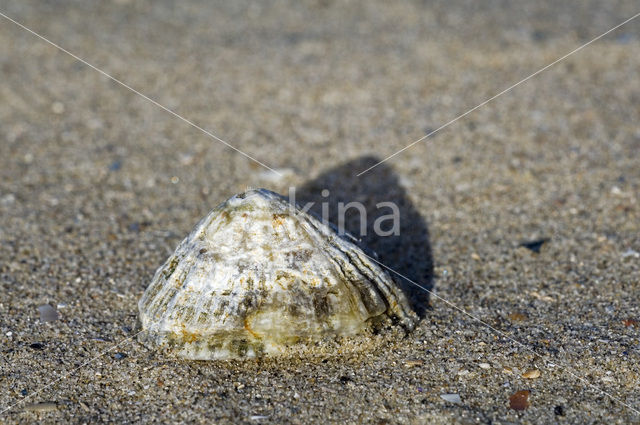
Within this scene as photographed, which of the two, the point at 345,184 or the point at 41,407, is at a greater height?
the point at 345,184

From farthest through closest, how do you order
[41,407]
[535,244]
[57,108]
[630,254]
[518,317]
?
[57,108] < [535,244] < [630,254] < [518,317] < [41,407]

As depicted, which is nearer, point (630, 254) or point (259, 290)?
point (259, 290)

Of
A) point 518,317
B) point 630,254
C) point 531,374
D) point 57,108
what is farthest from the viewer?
point 57,108

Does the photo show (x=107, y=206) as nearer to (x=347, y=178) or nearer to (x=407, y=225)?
(x=347, y=178)

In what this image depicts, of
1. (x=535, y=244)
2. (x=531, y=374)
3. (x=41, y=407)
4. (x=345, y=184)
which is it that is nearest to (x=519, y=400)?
(x=531, y=374)

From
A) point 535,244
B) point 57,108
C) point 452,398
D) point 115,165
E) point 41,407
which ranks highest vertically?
point 57,108

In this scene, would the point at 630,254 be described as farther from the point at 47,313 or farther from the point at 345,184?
the point at 47,313

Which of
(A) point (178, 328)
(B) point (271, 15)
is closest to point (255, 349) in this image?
(A) point (178, 328)
